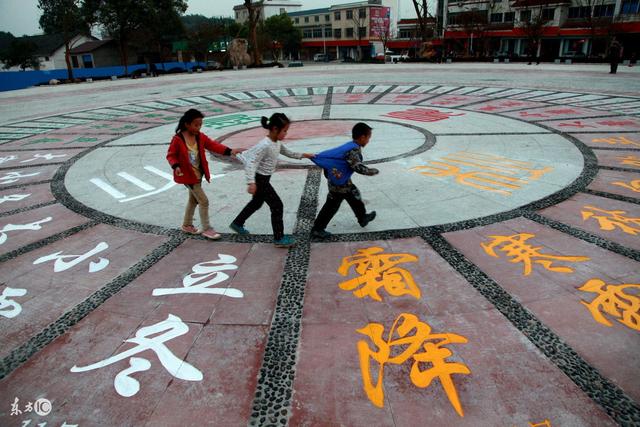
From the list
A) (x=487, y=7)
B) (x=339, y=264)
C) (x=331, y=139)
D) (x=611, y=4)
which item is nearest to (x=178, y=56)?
(x=487, y=7)

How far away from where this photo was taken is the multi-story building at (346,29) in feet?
230

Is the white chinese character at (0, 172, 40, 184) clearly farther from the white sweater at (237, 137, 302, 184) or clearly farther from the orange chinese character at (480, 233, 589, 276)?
the orange chinese character at (480, 233, 589, 276)

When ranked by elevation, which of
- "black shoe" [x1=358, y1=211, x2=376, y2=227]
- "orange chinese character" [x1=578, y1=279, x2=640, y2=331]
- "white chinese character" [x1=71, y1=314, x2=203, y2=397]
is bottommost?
Result: "white chinese character" [x1=71, y1=314, x2=203, y2=397]

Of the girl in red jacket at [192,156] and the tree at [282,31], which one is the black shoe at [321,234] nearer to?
the girl in red jacket at [192,156]

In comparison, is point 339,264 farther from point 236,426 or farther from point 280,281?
point 236,426

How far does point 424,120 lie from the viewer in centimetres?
1147

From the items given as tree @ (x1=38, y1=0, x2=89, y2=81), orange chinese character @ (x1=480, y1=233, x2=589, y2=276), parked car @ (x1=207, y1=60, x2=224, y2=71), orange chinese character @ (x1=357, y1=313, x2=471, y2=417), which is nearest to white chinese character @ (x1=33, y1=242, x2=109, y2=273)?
orange chinese character @ (x1=357, y1=313, x2=471, y2=417)

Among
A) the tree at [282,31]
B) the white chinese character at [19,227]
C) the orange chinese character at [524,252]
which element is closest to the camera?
the orange chinese character at [524,252]

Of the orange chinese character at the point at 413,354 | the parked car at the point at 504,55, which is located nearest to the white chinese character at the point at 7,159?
the orange chinese character at the point at 413,354

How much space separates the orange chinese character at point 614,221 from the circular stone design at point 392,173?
76cm

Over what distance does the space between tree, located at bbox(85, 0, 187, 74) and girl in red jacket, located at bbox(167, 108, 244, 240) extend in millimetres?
39696

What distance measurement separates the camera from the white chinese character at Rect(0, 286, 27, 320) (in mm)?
3850

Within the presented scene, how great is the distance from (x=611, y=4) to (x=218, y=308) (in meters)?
53.6

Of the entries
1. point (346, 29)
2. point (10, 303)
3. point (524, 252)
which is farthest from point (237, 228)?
point (346, 29)
